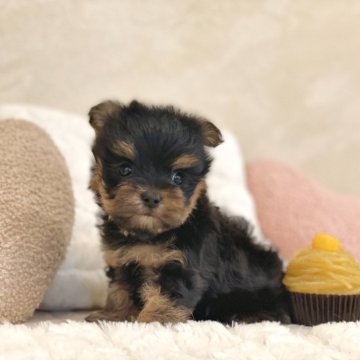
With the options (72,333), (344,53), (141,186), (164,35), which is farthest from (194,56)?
(72,333)

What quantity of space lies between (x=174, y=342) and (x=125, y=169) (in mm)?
527

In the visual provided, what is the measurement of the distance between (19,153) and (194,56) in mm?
1905

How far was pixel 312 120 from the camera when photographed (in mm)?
4055

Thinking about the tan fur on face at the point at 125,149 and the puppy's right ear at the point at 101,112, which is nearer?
the tan fur on face at the point at 125,149

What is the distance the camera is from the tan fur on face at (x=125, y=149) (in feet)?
5.92

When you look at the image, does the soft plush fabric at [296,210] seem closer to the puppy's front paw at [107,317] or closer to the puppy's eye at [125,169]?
the puppy's front paw at [107,317]

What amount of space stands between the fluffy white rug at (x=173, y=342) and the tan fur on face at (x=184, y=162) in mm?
470

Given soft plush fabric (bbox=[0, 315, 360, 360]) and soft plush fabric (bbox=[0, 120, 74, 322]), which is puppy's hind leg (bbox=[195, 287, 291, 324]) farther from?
soft plush fabric (bbox=[0, 120, 74, 322])

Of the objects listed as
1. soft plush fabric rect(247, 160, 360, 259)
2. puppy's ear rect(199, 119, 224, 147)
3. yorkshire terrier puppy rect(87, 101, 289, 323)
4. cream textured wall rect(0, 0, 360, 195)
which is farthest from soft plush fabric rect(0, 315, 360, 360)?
cream textured wall rect(0, 0, 360, 195)

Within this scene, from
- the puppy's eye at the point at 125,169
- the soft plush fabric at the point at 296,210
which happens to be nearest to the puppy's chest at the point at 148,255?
the puppy's eye at the point at 125,169

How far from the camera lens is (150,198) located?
1.76 meters

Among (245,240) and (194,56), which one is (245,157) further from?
(245,240)

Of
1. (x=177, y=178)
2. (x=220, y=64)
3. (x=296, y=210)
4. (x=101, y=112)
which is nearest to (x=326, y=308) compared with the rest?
(x=177, y=178)

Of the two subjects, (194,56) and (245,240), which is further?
(194,56)
